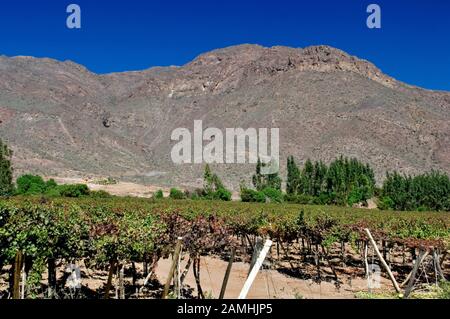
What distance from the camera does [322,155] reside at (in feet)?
391

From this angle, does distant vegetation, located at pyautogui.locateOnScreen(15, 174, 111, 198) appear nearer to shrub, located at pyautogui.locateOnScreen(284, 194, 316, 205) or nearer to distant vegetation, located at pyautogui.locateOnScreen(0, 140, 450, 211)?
distant vegetation, located at pyautogui.locateOnScreen(0, 140, 450, 211)

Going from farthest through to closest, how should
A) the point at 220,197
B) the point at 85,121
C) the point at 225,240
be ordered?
the point at 85,121
the point at 220,197
the point at 225,240

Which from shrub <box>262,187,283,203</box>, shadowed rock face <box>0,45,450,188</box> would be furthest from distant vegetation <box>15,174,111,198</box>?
shrub <box>262,187,283,203</box>

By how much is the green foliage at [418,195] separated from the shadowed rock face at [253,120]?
26.6m

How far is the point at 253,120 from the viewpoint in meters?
144

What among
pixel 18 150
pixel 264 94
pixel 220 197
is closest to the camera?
pixel 220 197

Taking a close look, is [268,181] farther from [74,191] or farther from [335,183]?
[74,191]

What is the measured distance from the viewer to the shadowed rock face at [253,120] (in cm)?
11862

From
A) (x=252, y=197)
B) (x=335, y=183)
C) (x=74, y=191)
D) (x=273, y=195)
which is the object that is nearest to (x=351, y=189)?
(x=335, y=183)

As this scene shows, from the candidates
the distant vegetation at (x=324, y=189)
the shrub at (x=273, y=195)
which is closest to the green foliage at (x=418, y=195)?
the distant vegetation at (x=324, y=189)

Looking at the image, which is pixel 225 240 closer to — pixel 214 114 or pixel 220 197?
pixel 220 197

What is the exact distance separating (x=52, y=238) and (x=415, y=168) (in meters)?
114
